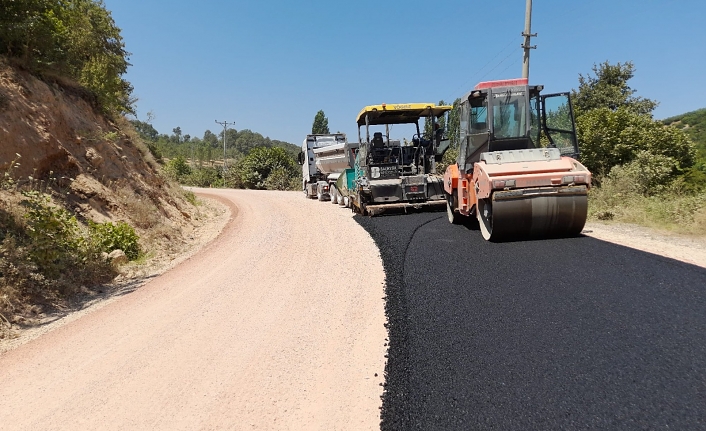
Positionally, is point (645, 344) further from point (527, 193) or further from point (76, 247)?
point (76, 247)

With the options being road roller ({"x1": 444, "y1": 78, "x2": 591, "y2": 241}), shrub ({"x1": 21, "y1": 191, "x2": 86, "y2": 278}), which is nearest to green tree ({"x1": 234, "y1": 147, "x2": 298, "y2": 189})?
road roller ({"x1": 444, "y1": 78, "x2": 591, "y2": 241})

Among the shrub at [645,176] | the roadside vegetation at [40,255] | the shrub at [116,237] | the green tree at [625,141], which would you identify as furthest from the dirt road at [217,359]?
the green tree at [625,141]

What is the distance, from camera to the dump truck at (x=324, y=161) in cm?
1786

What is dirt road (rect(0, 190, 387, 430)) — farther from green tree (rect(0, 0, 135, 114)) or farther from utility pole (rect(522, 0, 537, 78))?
utility pole (rect(522, 0, 537, 78))

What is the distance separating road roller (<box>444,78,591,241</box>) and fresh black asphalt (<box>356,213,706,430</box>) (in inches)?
28.6

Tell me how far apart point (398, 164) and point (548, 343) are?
363 inches

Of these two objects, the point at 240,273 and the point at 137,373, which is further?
the point at 240,273

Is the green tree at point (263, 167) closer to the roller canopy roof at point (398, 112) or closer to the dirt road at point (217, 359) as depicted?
the roller canopy roof at point (398, 112)

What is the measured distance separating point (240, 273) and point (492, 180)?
4.01 metres

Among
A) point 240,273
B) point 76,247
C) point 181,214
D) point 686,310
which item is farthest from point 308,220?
point 686,310

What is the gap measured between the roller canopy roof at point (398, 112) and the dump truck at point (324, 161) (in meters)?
5.11

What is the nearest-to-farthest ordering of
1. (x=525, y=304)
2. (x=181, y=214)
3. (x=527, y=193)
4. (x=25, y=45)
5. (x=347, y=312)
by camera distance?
(x=525, y=304)
(x=347, y=312)
(x=527, y=193)
(x=25, y=45)
(x=181, y=214)

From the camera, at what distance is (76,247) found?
20.7 ft

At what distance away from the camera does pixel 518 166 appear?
21.4 feet
